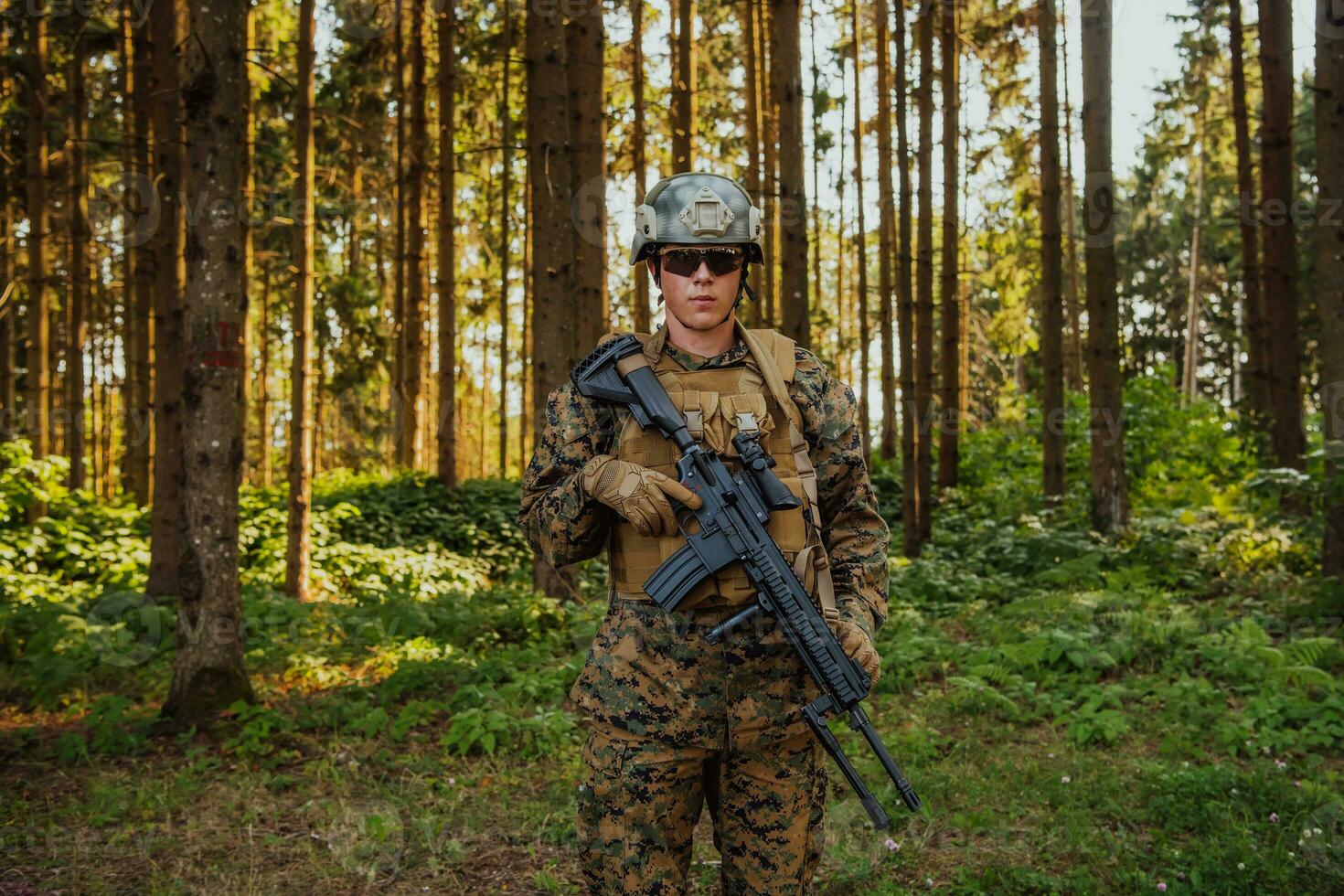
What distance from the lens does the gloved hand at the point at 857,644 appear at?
2.72 m

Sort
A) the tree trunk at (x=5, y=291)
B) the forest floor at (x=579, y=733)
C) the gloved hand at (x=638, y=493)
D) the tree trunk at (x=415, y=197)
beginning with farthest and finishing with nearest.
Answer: the tree trunk at (x=415, y=197) < the tree trunk at (x=5, y=291) < the forest floor at (x=579, y=733) < the gloved hand at (x=638, y=493)

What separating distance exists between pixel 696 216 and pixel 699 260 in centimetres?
12

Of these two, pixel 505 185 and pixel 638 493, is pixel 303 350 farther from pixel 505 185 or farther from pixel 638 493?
pixel 638 493

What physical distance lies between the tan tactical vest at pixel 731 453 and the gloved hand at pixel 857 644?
0.05m

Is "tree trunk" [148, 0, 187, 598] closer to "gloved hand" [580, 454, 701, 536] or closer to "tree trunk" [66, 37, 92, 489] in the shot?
"tree trunk" [66, 37, 92, 489]

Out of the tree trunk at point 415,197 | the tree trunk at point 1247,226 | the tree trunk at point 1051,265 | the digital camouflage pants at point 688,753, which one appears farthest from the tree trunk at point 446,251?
the digital camouflage pants at point 688,753

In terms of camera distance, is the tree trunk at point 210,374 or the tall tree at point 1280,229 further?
the tall tree at point 1280,229

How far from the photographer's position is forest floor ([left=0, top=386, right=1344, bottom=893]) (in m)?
4.56

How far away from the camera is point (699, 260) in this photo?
2828 mm

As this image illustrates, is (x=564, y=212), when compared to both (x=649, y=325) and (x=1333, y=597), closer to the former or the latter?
(x=1333, y=597)

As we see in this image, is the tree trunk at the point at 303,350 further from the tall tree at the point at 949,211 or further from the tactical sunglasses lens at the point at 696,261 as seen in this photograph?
the tall tree at the point at 949,211

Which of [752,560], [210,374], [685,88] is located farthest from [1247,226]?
[752,560]

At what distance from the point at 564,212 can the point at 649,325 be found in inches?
322

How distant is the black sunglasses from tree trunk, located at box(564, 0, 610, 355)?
6.96 meters
